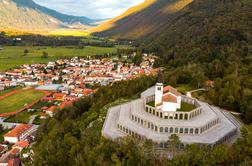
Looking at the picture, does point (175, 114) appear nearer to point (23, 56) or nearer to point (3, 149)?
point (3, 149)

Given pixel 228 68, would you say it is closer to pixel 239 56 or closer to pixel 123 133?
pixel 239 56

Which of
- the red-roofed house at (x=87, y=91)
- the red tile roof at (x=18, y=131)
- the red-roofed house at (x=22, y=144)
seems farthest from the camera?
the red-roofed house at (x=87, y=91)

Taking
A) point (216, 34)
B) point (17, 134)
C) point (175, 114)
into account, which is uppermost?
point (216, 34)

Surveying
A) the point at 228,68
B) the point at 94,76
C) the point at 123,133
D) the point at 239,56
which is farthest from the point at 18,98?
the point at 239,56

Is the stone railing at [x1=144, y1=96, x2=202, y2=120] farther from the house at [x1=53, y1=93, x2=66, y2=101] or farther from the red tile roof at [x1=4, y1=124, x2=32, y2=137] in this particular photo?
the house at [x1=53, y1=93, x2=66, y2=101]

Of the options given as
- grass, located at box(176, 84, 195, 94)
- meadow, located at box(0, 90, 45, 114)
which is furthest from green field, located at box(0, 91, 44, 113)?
grass, located at box(176, 84, 195, 94)

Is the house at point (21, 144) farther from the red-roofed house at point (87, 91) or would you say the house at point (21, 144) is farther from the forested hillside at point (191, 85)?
the red-roofed house at point (87, 91)

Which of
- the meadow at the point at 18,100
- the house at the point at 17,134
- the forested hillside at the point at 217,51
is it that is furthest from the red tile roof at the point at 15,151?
the forested hillside at the point at 217,51

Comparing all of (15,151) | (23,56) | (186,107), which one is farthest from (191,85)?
(23,56)
